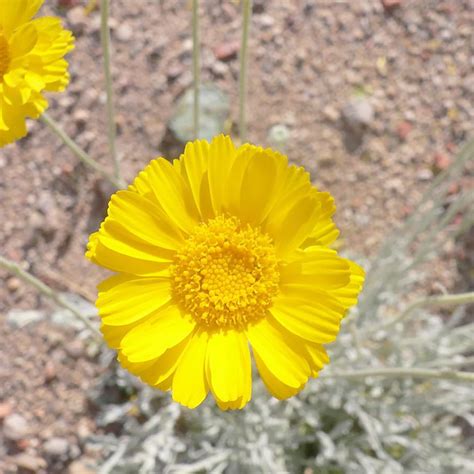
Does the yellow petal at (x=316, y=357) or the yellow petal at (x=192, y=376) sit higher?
the yellow petal at (x=316, y=357)

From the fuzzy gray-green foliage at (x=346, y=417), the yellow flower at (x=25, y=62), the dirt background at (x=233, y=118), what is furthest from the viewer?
the dirt background at (x=233, y=118)

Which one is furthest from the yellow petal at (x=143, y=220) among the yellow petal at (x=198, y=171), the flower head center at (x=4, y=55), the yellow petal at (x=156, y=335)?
the flower head center at (x=4, y=55)

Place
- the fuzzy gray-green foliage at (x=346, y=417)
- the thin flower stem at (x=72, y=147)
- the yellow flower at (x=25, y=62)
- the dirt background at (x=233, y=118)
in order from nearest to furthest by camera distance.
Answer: the yellow flower at (x=25, y=62)
the thin flower stem at (x=72, y=147)
the fuzzy gray-green foliage at (x=346, y=417)
the dirt background at (x=233, y=118)

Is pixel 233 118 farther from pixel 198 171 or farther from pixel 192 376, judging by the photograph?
pixel 192 376

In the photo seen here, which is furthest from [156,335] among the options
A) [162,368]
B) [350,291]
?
[350,291]

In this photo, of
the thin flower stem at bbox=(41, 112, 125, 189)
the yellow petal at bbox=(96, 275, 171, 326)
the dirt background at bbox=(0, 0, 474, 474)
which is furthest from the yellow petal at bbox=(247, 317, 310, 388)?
the dirt background at bbox=(0, 0, 474, 474)

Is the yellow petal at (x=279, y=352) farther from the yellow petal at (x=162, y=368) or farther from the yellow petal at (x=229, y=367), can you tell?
the yellow petal at (x=162, y=368)

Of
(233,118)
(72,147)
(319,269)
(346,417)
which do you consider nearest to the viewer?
(319,269)
